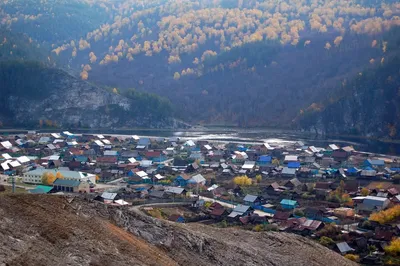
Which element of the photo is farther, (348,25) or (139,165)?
(348,25)

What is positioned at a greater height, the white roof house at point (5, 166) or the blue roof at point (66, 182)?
the blue roof at point (66, 182)

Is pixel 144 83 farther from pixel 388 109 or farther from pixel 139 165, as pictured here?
pixel 139 165

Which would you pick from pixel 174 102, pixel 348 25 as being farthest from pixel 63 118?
pixel 348 25

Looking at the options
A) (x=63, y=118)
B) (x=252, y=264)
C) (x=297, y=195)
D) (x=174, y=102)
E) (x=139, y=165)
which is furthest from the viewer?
(x=174, y=102)

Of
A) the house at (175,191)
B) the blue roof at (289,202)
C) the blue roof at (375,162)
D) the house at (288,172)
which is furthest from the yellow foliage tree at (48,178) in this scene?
the blue roof at (375,162)

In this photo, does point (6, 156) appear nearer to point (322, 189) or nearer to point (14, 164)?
point (14, 164)

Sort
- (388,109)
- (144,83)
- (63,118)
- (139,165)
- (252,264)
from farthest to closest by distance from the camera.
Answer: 1. (144,83)
2. (63,118)
3. (388,109)
4. (139,165)
5. (252,264)

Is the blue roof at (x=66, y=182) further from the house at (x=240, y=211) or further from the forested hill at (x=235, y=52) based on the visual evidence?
the forested hill at (x=235, y=52)

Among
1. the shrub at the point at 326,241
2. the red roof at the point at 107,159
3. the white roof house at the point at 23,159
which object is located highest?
the white roof house at the point at 23,159
